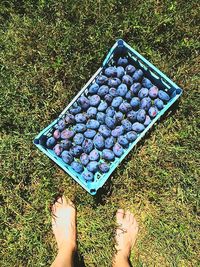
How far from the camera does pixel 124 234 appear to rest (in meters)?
2.47

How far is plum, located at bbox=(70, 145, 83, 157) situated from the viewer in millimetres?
2273

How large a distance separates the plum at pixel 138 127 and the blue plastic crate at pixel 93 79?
25 millimetres

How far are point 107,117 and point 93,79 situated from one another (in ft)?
0.86

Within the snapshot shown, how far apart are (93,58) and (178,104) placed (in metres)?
0.62

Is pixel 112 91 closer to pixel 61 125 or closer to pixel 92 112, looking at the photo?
pixel 92 112

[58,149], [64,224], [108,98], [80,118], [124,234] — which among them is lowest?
[64,224]

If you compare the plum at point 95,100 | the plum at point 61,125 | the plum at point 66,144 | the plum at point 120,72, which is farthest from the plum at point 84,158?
the plum at point 120,72

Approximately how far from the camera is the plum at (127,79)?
2.24 metres

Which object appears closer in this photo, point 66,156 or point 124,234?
point 66,156

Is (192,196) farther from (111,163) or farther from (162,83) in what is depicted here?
(162,83)

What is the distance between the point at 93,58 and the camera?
2.38 m

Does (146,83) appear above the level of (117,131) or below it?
above

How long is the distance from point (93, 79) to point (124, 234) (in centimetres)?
104

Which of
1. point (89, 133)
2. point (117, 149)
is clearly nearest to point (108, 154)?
point (117, 149)
